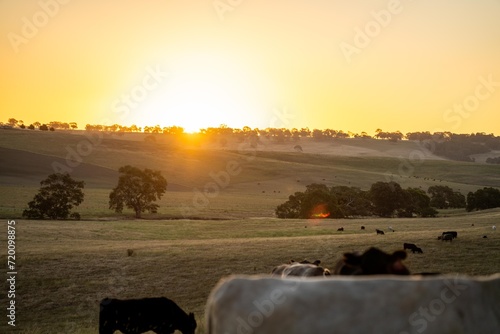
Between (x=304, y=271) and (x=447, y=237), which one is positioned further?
(x=447, y=237)

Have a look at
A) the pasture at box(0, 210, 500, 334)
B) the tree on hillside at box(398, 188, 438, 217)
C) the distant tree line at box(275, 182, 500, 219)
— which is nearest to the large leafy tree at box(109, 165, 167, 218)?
the distant tree line at box(275, 182, 500, 219)

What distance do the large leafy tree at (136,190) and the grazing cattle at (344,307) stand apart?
227 feet

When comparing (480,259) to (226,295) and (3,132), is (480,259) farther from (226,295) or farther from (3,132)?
(3,132)

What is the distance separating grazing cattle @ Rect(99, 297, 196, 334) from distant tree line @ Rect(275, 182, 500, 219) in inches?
2366

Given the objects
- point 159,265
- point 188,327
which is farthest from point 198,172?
point 188,327

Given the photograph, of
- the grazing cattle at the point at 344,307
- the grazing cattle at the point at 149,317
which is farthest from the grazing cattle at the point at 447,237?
the grazing cattle at the point at 344,307

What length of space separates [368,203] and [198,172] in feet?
246

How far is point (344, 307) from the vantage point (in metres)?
6.35

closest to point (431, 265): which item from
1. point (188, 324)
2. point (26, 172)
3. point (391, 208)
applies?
point (188, 324)

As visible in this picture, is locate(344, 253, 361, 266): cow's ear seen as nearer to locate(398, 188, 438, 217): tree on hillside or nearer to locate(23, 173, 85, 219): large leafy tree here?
locate(23, 173, 85, 219): large leafy tree

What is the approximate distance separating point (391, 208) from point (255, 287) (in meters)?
79.4

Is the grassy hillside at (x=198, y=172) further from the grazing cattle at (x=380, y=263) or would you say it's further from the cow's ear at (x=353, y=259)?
the grazing cattle at (x=380, y=263)

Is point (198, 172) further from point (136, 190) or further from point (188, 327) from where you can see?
point (188, 327)

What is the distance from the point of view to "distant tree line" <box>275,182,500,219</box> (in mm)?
77188
